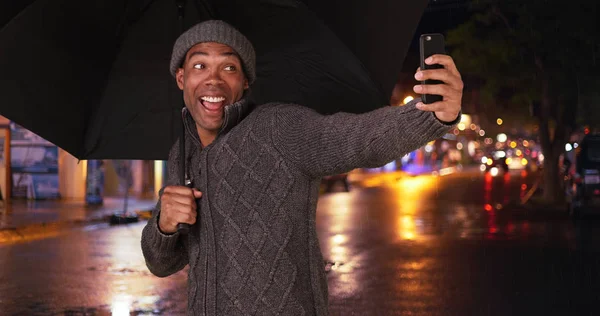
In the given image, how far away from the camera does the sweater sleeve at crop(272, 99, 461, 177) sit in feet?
8.11

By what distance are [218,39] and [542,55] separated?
27.7 meters

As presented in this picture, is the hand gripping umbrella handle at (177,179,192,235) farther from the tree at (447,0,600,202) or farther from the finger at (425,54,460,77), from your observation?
the tree at (447,0,600,202)

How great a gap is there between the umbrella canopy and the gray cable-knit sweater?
0.94 metres

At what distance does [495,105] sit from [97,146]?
111ft

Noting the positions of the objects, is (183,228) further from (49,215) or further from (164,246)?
A: (49,215)

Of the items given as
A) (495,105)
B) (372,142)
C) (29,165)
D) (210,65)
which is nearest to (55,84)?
(210,65)

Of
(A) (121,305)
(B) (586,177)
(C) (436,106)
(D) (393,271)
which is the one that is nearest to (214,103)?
(C) (436,106)

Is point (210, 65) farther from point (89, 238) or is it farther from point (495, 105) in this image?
point (495, 105)

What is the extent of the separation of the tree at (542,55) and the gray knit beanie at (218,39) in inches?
973

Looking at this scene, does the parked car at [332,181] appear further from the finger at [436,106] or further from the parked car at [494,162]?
the parked car at [494,162]

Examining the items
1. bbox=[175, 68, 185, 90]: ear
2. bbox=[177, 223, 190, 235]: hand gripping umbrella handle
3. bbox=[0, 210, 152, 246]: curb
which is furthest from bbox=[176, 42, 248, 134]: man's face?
bbox=[0, 210, 152, 246]: curb

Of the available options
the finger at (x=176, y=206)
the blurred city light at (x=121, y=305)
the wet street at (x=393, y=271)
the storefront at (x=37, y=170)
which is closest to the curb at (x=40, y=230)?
the wet street at (x=393, y=271)

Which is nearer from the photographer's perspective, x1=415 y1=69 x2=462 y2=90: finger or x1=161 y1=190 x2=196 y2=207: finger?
x1=415 y1=69 x2=462 y2=90: finger

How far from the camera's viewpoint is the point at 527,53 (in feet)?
98.1
